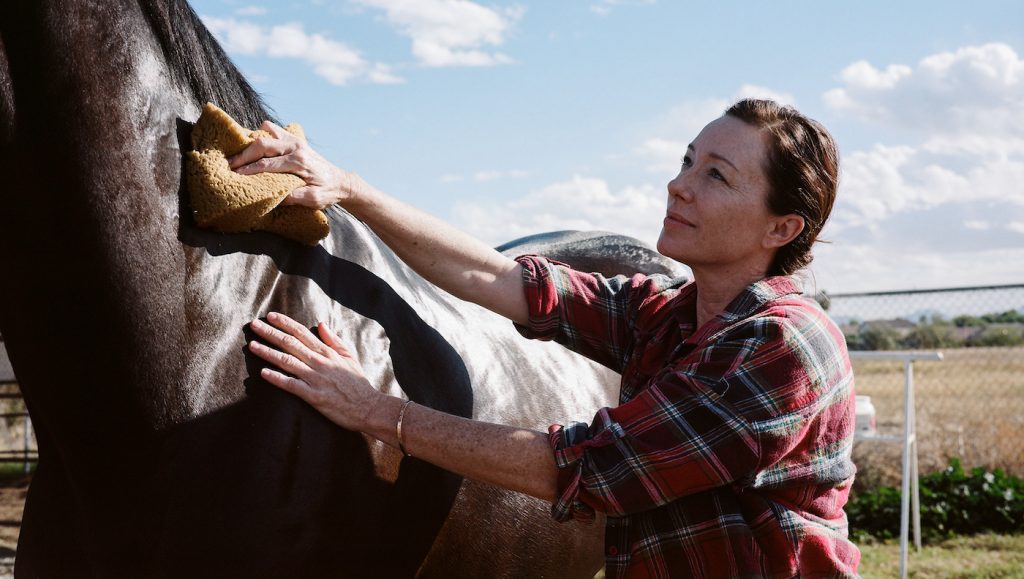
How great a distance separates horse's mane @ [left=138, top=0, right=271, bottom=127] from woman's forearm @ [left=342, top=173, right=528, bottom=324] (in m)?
0.32

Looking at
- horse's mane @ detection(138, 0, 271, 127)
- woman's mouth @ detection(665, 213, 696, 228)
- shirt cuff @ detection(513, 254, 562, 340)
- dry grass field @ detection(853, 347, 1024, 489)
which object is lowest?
dry grass field @ detection(853, 347, 1024, 489)

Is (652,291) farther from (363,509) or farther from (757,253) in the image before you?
(363,509)

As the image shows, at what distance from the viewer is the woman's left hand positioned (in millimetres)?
1720

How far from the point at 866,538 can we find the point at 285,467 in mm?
6269

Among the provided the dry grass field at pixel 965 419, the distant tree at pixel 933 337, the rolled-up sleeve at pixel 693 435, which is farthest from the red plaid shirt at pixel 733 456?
the distant tree at pixel 933 337

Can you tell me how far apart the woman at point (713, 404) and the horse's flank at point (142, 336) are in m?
0.11

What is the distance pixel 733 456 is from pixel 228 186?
3.66 feet

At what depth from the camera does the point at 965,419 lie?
8.98m

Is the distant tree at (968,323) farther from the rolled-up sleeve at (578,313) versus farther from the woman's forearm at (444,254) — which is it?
the woman's forearm at (444,254)

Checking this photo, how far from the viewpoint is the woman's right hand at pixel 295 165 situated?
1.76m

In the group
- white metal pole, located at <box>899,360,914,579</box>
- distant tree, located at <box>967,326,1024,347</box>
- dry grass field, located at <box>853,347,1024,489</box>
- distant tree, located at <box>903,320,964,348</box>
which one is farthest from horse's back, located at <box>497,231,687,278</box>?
distant tree, located at <box>967,326,1024,347</box>

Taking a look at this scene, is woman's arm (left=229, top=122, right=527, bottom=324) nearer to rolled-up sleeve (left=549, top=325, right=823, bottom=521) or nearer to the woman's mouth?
the woman's mouth

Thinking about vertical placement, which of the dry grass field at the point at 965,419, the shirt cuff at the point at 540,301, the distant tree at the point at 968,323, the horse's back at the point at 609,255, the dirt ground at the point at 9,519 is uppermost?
the horse's back at the point at 609,255

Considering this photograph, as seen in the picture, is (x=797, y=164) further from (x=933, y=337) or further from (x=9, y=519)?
(x=933, y=337)
